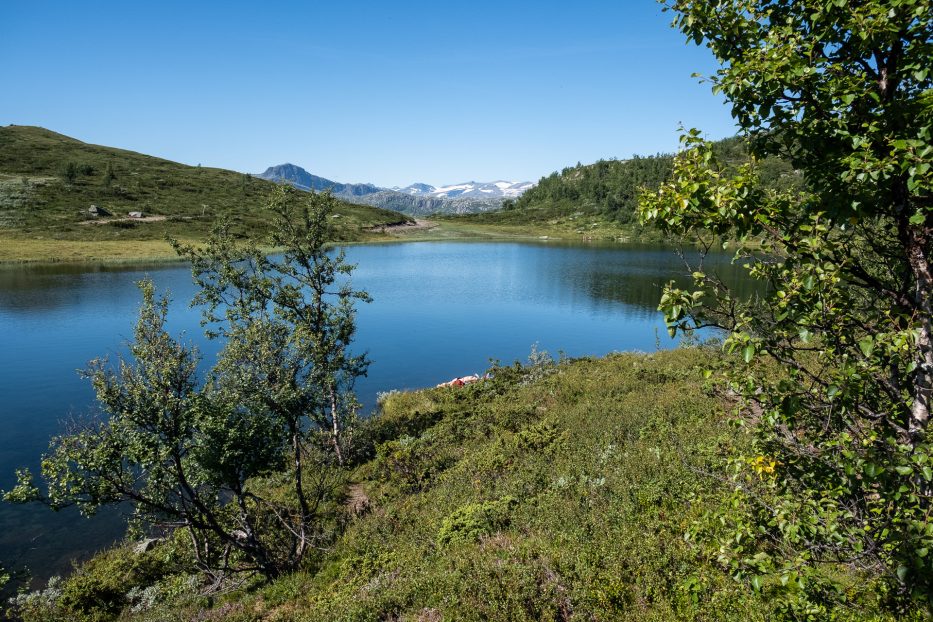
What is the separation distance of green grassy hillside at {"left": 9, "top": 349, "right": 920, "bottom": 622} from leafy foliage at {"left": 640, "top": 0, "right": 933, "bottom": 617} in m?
0.99

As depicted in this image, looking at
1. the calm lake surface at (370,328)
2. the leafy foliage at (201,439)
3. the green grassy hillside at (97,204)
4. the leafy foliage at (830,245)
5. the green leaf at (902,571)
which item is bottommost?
the calm lake surface at (370,328)

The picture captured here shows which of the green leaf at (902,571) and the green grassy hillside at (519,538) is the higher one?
the green leaf at (902,571)

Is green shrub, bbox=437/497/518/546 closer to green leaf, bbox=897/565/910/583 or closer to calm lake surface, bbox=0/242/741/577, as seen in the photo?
green leaf, bbox=897/565/910/583

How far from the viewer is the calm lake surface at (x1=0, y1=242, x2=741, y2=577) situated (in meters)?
22.5

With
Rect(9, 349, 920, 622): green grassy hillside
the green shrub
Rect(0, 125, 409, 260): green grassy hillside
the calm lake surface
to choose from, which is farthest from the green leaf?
Rect(0, 125, 409, 260): green grassy hillside

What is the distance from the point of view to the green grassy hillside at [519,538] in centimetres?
947

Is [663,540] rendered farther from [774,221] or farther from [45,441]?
[45,441]

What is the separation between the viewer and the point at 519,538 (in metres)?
13.0

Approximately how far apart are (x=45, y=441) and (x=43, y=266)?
84.5 m

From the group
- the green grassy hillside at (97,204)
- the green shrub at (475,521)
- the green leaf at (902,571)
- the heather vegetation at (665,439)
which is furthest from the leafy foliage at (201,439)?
the green grassy hillside at (97,204)

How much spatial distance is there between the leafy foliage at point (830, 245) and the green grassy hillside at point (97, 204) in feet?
304

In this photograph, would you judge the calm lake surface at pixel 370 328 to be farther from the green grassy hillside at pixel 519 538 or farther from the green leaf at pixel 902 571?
the green grassy hillside at pixel 519 538

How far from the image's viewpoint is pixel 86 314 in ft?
184

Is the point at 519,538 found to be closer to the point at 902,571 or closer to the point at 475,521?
the point at 475,521
